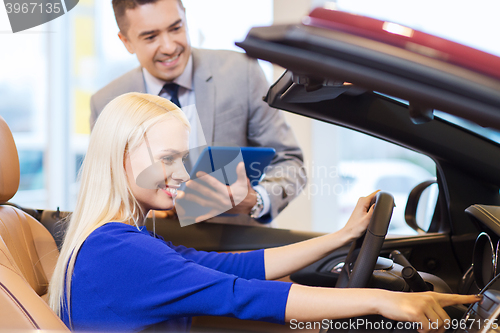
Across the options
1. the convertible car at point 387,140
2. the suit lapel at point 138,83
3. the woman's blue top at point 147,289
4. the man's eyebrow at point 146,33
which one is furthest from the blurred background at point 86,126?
the woman's blue top at point 147,289

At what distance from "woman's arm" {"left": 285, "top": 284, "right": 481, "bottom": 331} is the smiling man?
0.70 metres

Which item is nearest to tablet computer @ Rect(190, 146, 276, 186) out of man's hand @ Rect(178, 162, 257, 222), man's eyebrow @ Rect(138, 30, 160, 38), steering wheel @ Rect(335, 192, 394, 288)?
man's hand @ Rect(178, 162, 257, 222)

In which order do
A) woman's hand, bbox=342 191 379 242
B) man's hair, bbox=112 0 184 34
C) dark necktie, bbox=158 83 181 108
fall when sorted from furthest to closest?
dark necktie, bbox=158 83 181 108
man's hair, bbox=112 0 184 34
woman's hand, bbox=342 191 379 242

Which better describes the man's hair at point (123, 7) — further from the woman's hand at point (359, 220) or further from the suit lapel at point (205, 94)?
the woman's hand at point (359, 220)

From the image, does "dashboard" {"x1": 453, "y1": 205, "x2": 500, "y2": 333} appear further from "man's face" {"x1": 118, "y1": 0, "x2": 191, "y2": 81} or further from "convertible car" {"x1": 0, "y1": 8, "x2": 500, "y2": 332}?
"man's face" {"x1": 118, "y1": 0, "x2": 191, "y2": 81}

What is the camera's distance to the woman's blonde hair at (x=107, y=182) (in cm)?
80

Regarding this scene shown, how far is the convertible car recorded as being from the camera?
385 millimetres

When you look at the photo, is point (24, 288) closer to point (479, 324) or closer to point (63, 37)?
point (479, 324)

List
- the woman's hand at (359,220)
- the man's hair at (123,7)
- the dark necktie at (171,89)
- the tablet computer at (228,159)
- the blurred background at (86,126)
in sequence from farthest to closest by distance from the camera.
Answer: the blurred background at (86,126) → the dark necktie at (171,89) → the man's hair at (123,7) → the tablet computer at (228,159) → the woman's hand at (359,220)

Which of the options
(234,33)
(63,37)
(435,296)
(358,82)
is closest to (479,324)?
(435,296)

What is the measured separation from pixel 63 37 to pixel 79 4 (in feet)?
1.06

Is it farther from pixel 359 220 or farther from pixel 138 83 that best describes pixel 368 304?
pixel 138 83

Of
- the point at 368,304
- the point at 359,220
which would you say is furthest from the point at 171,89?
the point at 368,304

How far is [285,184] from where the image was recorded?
1509 mm
